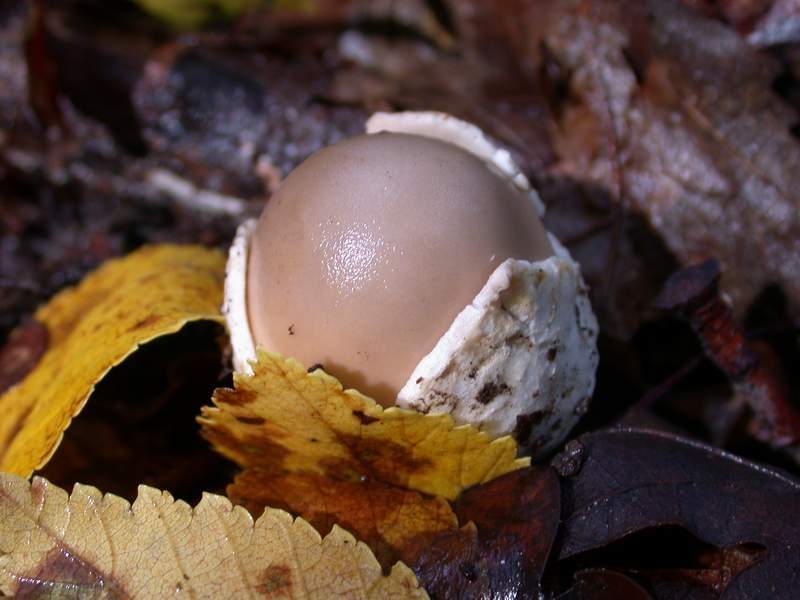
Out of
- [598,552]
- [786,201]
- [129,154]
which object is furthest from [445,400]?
[129,154]

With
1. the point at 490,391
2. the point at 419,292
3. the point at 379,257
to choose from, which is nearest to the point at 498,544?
the point at 490,391

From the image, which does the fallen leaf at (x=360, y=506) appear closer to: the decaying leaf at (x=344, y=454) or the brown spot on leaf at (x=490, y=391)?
the decaying leaf at (x=344, y=454)

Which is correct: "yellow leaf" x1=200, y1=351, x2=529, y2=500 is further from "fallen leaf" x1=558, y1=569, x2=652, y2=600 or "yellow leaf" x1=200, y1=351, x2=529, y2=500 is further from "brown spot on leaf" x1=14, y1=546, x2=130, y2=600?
"brown spot on leaf" x1=14, y1=546, x2=130, y2=600

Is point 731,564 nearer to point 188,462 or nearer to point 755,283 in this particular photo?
point 755,283

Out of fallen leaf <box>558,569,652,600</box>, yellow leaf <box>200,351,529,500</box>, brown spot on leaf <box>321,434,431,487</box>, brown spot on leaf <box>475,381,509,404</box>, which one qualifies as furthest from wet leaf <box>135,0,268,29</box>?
fallen leaf <box>558,569,652,600</box>

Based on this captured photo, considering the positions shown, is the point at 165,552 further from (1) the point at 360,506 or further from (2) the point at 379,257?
(2) the point at 379,257

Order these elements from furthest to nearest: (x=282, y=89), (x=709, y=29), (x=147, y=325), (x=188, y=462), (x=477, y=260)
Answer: (x=282, y=89), (x=709, y=29), (x=188, y=462), (x=147, y=325), (x=477, y=260)

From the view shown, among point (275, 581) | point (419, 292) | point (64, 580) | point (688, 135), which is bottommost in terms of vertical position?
point (64, 580)
